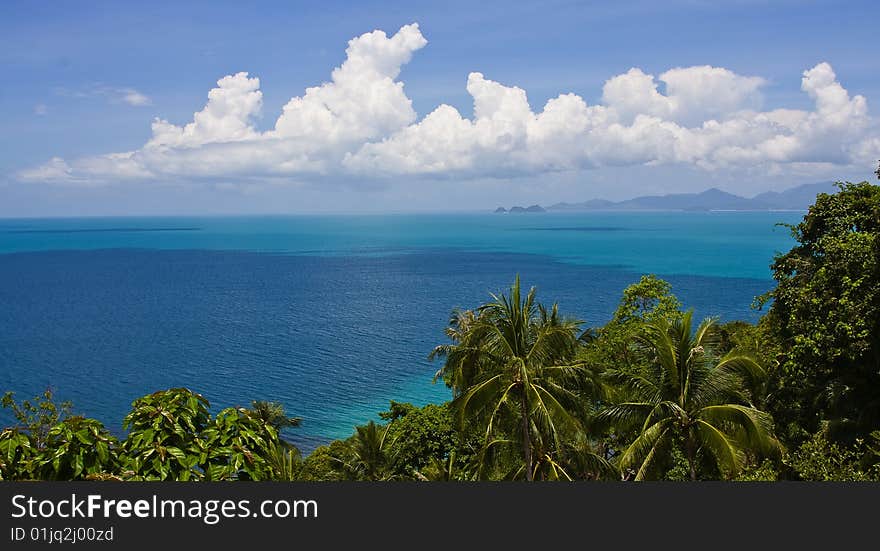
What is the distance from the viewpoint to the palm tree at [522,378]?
14.2 m

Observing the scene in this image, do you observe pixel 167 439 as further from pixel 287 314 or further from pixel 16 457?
pixel 287 314

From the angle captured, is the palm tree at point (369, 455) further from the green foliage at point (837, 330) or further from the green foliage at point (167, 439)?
the green foliage at point (167, 439)

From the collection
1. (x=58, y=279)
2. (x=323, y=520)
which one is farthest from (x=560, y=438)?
(x=58, y=279)

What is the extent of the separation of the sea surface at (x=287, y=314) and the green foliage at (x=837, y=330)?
530 centimetres

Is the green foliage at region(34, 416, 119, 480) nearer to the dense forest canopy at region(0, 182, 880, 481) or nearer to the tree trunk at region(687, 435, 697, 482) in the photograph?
the dense forest canopy at region(0, 182, 880, 481)

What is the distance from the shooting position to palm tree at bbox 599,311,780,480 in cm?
1382

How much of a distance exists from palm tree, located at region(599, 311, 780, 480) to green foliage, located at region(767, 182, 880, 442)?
1626mm

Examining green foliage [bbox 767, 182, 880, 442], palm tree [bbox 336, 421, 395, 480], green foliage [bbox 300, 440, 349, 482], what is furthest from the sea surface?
palm tree [bbox 336, 421, 395, 480]

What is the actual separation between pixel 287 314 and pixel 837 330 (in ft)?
263

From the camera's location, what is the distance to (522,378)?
14.2 m

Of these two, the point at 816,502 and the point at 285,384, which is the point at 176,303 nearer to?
the point at 285,384

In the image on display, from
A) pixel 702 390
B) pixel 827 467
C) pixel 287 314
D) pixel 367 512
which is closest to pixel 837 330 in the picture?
pixel 702 390

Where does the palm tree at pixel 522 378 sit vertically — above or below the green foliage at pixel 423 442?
above

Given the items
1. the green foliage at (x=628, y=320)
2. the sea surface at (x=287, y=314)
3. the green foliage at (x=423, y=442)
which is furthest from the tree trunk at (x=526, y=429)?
the green foliage at (x=423, y=442)
